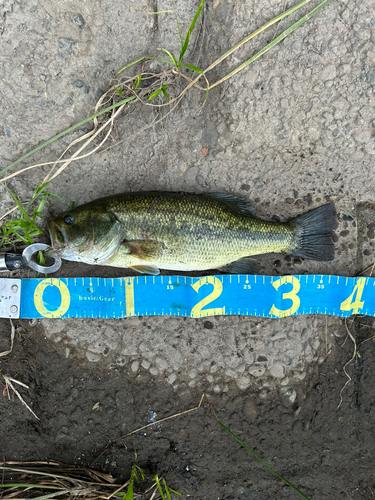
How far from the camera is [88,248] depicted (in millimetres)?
2809

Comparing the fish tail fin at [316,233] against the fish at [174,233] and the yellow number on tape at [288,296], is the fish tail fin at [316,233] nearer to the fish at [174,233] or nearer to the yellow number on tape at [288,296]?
the fish at [174,233]

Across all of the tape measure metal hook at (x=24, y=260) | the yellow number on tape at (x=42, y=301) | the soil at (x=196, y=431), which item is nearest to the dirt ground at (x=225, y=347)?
the soil at (x=196, y=431)

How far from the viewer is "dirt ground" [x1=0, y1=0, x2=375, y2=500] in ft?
10.2

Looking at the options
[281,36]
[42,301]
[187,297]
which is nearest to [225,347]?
[187,297]

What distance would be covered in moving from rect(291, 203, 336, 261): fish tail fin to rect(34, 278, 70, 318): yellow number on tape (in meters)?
2.23

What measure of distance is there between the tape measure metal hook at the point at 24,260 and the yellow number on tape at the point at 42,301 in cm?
16

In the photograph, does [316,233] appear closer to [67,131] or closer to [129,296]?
[129,296]

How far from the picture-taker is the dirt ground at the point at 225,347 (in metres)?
3.12

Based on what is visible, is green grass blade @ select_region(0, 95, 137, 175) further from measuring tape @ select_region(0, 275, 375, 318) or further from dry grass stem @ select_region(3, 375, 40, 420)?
dry grass stem @ select_region(3, 375, 40, 420)

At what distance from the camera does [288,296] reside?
3137 mm

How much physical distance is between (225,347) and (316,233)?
1.41 meters

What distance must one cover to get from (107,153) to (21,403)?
8.47 ft

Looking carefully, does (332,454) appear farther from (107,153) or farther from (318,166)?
(107,153)

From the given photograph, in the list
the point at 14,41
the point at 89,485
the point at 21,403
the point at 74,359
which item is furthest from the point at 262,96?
the point at 89,485
